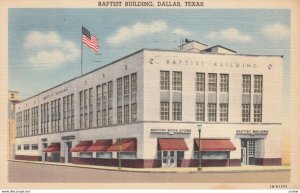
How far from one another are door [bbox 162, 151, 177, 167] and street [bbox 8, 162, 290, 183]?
2.59 meters

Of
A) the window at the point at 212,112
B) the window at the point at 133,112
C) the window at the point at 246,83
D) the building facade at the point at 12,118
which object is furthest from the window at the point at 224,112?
the building facade at the point at 12,118

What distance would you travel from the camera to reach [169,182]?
94.5 feet

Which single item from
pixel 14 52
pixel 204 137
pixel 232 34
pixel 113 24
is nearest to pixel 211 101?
pixel 204 137

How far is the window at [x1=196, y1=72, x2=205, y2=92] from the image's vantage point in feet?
109

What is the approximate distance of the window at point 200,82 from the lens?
33094 mm

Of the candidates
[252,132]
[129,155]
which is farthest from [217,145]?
[129,155]

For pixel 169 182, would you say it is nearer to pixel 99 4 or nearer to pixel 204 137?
pixel 204 137

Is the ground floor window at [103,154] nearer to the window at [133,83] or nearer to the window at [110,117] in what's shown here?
the window at [110,117]

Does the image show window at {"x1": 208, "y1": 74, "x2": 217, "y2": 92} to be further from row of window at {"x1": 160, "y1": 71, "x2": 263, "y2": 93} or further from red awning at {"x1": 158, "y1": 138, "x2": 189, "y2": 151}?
red awning at {"x1": 158, "y1": 138, "x2": 189, "y2": 151}

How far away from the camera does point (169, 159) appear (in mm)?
32938

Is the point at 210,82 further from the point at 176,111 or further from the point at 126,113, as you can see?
the point at 126,113

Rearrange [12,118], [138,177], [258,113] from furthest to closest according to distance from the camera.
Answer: [12,118] < [258,113] < [138,177]

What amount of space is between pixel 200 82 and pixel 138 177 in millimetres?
6640
